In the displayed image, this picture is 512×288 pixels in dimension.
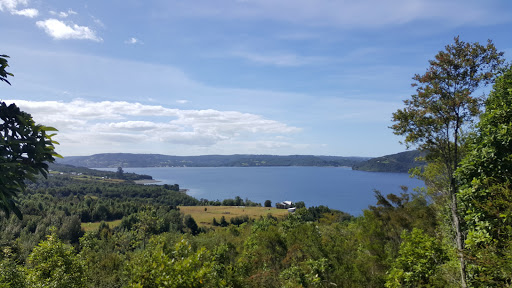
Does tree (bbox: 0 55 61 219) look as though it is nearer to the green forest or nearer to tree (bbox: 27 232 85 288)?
the green forest

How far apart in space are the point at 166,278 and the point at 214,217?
3567 inches

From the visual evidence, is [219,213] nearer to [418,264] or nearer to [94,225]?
[94,225]

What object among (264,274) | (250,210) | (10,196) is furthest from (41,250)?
(250,210)

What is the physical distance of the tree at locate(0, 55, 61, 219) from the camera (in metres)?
3.84

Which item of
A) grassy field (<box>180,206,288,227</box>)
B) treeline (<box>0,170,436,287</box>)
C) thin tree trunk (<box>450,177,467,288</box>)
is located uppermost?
thin tree trunk (<box>450,177,467,288</box>)

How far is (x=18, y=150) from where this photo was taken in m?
3.98

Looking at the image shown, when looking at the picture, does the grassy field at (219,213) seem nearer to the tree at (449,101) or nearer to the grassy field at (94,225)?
the grassy field at (94,225)

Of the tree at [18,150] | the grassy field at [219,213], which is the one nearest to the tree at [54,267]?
the tree at [18,150]

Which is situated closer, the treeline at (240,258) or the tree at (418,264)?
the treeline at (240,258)

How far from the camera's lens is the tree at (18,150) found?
3.84 metres

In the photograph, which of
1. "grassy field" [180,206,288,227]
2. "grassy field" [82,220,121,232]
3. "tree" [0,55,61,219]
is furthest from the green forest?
"grassy field" [180,206,288,227]

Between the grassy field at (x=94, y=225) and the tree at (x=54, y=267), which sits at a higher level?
the tree at (x=54, y=267)

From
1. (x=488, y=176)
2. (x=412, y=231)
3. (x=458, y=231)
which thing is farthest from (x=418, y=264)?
(x=488, y=176)

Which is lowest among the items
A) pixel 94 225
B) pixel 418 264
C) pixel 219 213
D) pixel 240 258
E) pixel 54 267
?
pixel 219 213
